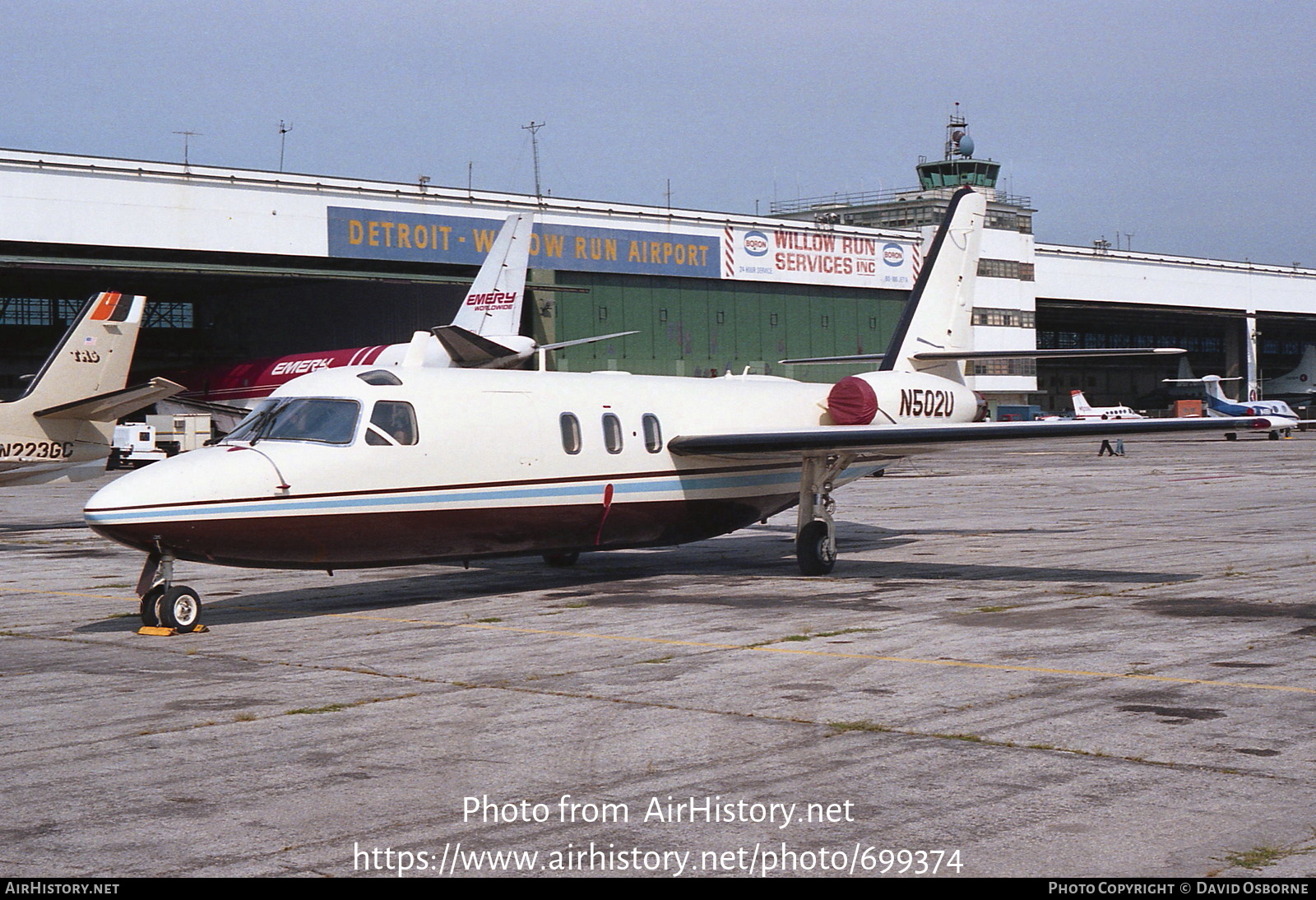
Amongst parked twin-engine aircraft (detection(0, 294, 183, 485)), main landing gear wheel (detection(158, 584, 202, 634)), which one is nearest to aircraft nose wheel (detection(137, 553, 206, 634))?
main landing gear wheel (detection(158, 584, 202, 634))

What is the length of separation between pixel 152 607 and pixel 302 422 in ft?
8.27

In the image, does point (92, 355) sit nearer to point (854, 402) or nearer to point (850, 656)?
point (854, 402)

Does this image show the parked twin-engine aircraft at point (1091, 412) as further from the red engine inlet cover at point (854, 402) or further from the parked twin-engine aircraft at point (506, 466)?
the parked twin-engine aircraft at point (506, 466)

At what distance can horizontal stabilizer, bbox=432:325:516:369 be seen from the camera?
3166 centimetres

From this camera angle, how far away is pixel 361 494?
46.6ft

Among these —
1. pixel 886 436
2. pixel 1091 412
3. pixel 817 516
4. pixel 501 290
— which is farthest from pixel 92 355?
pixel 1091 412

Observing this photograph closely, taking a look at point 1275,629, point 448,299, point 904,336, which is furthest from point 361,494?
point 448,299

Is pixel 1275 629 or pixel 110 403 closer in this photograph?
pixel 1275 629

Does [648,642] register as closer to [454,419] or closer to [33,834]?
[454,419]

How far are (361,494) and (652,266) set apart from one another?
53.8 meters

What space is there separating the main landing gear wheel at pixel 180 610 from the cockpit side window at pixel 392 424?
2529 millimetres

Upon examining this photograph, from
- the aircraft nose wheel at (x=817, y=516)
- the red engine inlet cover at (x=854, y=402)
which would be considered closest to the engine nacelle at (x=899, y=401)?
the red engine inlet cover at (x=854, y=402)

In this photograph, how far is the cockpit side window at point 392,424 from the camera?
14.5m

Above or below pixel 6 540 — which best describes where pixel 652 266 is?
above
